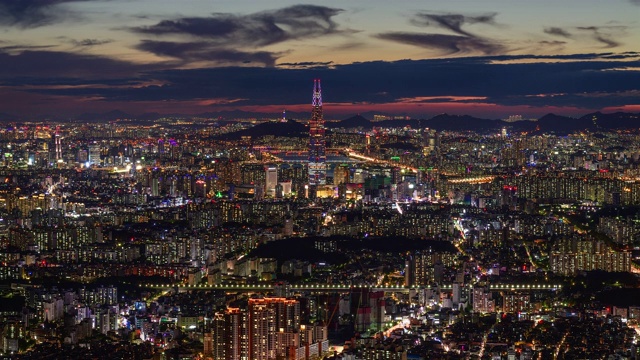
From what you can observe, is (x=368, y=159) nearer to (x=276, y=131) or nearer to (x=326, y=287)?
(x=276, y=131)

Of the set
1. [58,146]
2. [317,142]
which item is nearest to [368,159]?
[317,142]

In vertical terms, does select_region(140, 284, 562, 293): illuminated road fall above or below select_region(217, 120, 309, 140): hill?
below

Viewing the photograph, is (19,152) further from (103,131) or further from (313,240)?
(313,240)

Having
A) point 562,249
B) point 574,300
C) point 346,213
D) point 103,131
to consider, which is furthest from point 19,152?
point 574,300

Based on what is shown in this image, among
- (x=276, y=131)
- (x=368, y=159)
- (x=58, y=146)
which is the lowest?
(x=368, y=159)

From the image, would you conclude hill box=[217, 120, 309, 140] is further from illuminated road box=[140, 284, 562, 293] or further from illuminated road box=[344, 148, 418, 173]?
illuminated road box=[140, 284, 562, 293]

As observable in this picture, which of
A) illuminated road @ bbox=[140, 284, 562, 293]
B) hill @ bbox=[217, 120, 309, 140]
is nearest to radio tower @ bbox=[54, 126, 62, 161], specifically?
hill @ bbox=[217, 120, 309, 140]

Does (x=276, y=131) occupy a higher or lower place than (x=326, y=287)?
higher

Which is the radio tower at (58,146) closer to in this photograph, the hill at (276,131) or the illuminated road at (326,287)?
the hill at (276,131)
